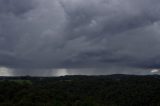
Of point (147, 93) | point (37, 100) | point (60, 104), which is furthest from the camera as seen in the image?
point (147, 93)

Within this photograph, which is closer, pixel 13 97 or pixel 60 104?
pixel 60 104

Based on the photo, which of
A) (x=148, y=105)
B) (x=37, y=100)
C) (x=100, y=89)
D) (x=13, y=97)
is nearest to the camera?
(x=37, y=100)

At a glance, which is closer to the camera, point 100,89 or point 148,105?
point 148,105

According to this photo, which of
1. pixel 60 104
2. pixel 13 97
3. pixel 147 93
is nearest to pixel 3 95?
pixel 13 97

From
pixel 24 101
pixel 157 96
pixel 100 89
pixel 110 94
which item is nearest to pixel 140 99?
pixel 157 96

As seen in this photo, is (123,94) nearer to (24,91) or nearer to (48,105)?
(24,91)

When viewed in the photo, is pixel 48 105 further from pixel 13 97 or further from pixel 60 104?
pixel 13 97

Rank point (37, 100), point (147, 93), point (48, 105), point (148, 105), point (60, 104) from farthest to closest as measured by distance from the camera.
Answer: point (147, 93) < point (148, 105) < point (37, 100) < point (60, 104) < point (48, 105)

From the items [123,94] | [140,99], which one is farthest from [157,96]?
[123,94]

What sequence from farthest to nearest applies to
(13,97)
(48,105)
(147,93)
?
(147,93), (13,97), (48,105)
